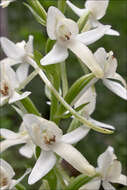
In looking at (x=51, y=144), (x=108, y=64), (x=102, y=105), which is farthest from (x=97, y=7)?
(x=102, y=105)

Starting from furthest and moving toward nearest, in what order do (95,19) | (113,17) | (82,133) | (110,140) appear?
(113,17) < (110,140) < (95,19) < (82,133)

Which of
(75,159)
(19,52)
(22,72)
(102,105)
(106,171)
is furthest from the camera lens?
(102,105)

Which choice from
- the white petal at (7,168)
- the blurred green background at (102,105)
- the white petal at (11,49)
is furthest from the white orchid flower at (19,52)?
the blurred green background at (102,105)

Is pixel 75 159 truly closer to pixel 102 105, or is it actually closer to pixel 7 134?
pixel 7 134

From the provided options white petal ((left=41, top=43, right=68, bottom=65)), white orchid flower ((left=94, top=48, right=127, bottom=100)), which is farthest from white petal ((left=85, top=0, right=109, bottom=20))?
white petal ((left=41, top=43, right=68, bottom=65))

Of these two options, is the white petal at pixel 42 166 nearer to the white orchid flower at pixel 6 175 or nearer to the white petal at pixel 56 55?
the white orchid flower at pixel 6 175

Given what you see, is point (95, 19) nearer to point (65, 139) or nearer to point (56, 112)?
point (56, 112)

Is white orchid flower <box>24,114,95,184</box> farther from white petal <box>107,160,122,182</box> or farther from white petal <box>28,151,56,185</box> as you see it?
white petal <box>107,160,122,182</box>

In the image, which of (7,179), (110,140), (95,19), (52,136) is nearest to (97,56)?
(95,19)
